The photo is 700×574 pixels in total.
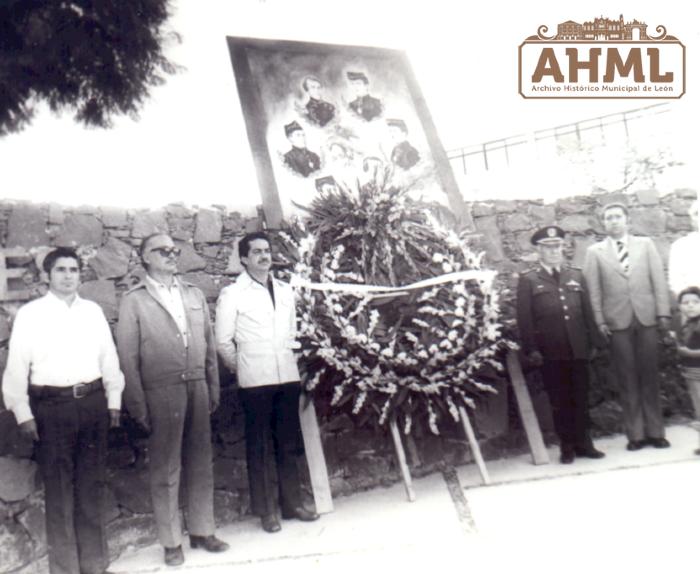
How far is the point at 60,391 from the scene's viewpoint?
2434 millimetres

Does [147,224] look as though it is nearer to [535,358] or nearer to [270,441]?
[270,441]

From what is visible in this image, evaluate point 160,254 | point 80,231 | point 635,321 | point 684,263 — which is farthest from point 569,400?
point 80,231

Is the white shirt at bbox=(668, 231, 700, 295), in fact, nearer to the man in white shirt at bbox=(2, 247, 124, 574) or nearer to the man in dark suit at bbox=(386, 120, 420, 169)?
the man in dark suit at bbox=(386, 120, 420, 169)

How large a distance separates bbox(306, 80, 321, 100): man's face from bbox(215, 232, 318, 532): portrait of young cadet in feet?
3.71

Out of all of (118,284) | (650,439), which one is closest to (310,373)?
(118,284)

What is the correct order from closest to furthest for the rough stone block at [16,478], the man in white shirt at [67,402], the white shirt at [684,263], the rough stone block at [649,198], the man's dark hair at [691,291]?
the man in white shirt at [67,402] → the rough stone block at [16,478] → the man's dark hair at [691,291] → the white shirt at [684,263] → the rough stone block at [649,198]

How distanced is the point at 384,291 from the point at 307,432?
799mm

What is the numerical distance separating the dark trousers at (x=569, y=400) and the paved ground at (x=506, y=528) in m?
0.15

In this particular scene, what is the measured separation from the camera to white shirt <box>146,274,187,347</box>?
2.80m

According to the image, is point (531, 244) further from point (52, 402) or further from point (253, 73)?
point (52, 402)

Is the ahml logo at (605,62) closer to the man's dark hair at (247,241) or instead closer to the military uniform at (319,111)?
the military uniform at (319,111)

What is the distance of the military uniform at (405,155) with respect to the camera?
3829 mm

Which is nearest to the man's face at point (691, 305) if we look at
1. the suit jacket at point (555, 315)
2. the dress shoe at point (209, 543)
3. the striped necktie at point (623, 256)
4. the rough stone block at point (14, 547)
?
the striped necktie at point (623, 256)

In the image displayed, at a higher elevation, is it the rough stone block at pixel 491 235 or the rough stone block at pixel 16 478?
the rough stone block at pixel 491 235
